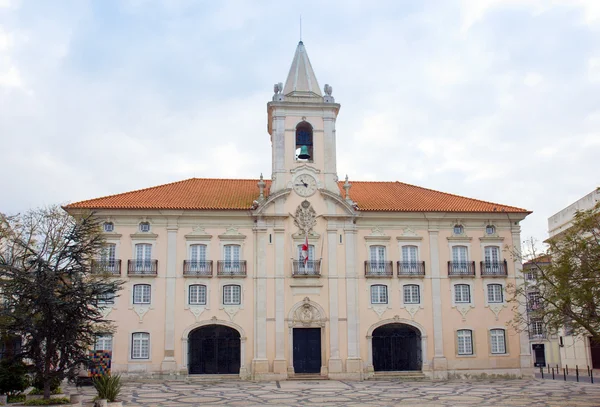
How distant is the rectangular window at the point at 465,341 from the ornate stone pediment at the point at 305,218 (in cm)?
983

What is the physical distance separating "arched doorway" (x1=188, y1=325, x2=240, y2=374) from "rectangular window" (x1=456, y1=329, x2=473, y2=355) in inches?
469

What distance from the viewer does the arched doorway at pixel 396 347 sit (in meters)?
34.9

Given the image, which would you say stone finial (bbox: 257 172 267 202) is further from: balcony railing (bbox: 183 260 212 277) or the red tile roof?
balcony railing (bbox: 183 260 212 277)

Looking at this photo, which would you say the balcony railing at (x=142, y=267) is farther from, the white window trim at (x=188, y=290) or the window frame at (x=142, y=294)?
the white window trim at (x=188, y=290)

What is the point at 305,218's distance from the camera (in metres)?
35.0

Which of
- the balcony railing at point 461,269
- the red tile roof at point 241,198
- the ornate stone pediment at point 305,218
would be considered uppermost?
the red tile roof at point 241,198

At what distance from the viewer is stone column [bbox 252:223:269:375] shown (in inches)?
1303

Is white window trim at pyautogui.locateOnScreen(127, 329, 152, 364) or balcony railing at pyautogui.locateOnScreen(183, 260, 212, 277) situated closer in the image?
white window trim at pyautogui.locateOnScreen(127, 329, 152, 364)

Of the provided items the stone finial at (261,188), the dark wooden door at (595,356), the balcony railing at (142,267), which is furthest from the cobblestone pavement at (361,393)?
the dark wooden door at (595,356)

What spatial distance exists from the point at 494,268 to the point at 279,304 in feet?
39.8

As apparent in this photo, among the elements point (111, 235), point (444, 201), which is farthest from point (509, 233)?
point (111, 235)

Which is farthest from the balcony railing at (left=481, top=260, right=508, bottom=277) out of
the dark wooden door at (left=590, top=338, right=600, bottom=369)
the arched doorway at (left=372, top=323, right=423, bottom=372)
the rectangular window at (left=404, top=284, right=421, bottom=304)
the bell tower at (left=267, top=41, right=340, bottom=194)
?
the dark wooden door at (left=590, top=338, right=600, bottom=369)

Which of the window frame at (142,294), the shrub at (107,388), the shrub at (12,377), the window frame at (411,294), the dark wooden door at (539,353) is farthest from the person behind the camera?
the dark wooden door at (539,353)

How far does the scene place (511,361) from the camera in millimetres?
34688
